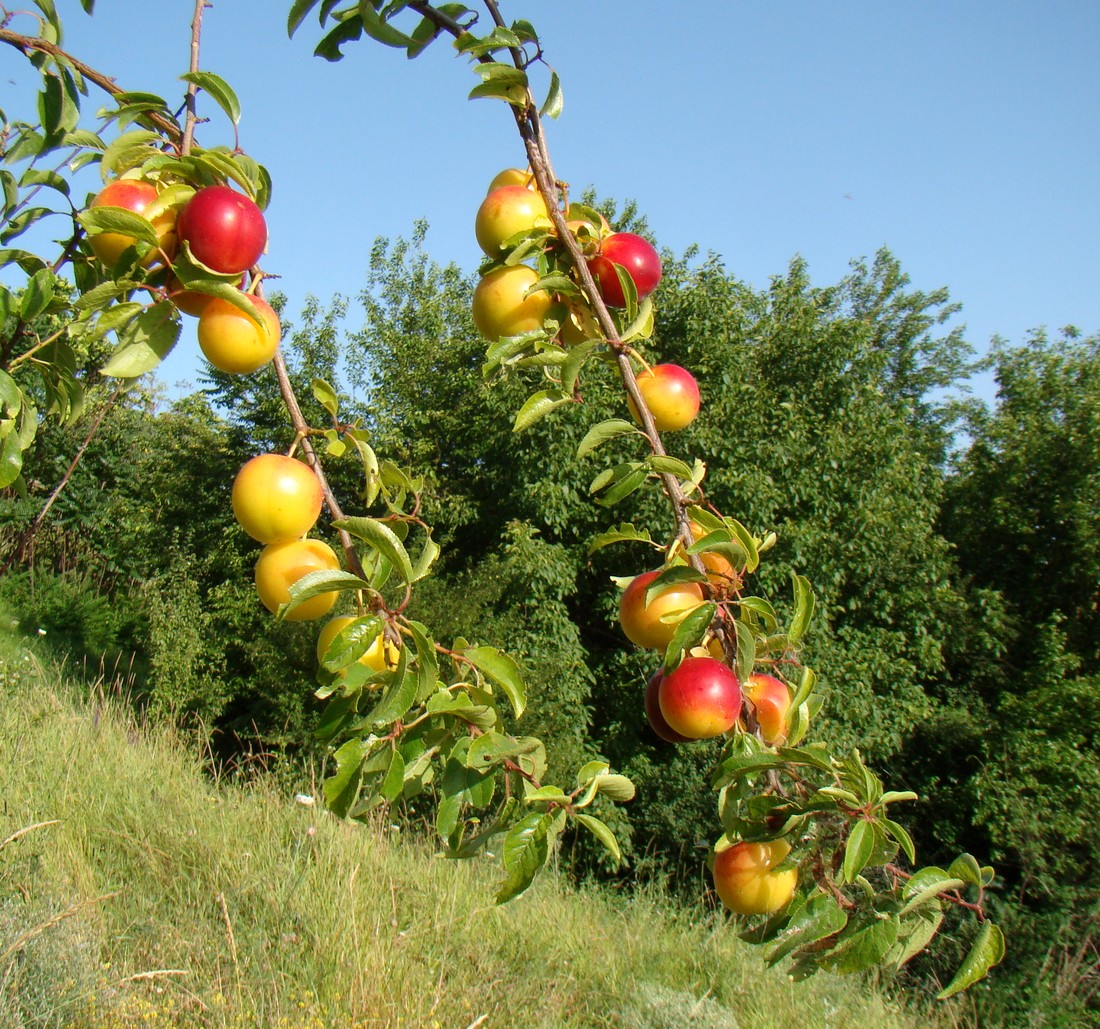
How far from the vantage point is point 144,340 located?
21.8 inches

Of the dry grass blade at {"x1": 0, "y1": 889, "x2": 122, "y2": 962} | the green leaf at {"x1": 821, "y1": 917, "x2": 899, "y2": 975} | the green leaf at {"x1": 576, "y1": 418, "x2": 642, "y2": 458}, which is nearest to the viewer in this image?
the green leaf at {"x1": 821, "y1": 917, "x2": 899, "y2": 975}

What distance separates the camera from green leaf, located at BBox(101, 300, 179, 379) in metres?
0.55

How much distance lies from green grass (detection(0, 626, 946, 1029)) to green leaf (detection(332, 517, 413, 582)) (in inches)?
56.6

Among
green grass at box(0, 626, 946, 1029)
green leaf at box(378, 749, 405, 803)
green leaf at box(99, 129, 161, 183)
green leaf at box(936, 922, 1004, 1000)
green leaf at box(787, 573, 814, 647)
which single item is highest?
green leaf at box(99, 129, 161, 183)

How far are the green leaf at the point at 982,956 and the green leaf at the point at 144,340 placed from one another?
1.92 feet

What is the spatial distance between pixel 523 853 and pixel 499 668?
124 millimetres

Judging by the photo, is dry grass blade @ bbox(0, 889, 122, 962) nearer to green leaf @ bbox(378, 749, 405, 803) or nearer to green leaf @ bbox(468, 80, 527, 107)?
green leaf @ bbox(378, 749, 405, 803)

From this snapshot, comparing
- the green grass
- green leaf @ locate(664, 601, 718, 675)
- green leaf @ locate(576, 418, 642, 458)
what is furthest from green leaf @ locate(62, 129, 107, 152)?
the green grass

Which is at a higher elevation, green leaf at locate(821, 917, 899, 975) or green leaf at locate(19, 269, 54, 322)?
green leaf at locate(19, 269, 54, 322)

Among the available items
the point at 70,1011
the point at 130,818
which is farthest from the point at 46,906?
the point at 130,818

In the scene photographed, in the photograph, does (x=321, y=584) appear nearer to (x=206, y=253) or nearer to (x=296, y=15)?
(x=206, y=253)

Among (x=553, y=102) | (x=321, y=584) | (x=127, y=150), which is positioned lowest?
(x=321, y=584)

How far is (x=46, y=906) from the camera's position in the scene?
2.09 meters

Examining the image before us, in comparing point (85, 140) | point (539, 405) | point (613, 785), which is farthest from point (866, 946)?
point (85, 140)
